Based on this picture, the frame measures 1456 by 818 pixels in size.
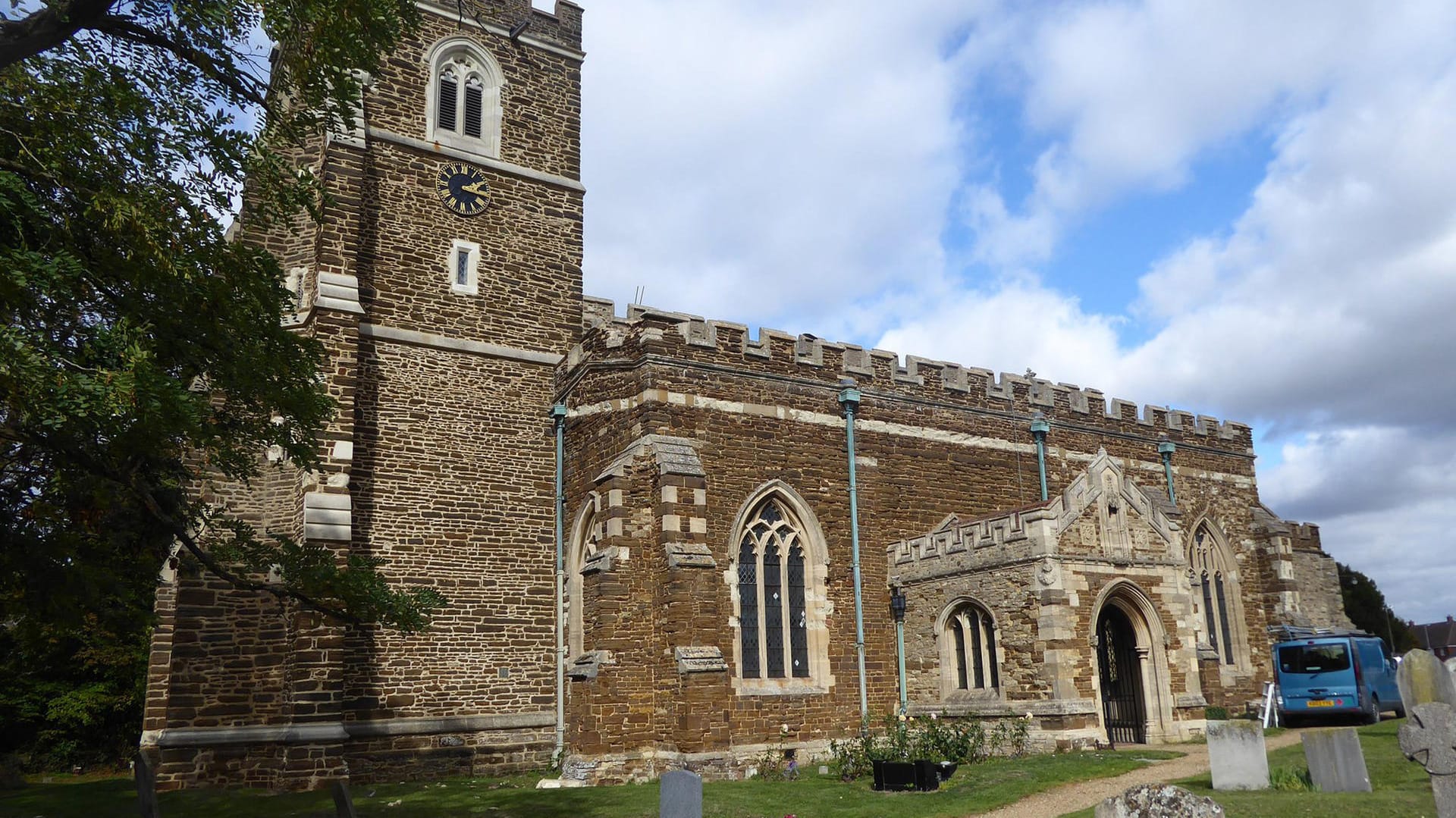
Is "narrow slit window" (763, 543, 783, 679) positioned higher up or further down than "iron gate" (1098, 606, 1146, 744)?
higher up

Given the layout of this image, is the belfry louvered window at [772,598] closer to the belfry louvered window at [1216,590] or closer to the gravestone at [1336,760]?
the gravestone at [1336,760]

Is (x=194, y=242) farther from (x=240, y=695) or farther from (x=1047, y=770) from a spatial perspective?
(x=1047, y=770)

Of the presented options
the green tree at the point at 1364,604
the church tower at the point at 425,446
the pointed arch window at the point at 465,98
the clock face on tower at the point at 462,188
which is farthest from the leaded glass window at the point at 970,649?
the green tree at the point at 1364,604

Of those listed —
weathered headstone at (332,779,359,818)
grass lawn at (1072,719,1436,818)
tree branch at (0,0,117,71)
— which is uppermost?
tree branch at (0,0,117,71)

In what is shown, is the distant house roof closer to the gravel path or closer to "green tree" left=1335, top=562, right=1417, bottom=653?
"green tree" left=1335, top=562, right=1417, bottom=653

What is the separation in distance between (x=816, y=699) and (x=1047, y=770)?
15.4 ft

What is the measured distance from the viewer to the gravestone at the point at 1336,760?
11602mm

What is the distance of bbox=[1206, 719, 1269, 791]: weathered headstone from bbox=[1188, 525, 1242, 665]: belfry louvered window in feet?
42.5

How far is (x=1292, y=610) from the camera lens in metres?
24.9

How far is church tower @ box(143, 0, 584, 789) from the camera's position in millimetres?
16531

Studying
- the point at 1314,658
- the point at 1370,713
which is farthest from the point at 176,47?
the point at 1370,713

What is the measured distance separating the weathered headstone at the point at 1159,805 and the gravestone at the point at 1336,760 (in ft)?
13.6

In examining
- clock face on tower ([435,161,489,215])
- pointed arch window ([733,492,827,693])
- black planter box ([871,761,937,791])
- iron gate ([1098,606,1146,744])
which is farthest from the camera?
clock face on tower ([435,161,489,215])

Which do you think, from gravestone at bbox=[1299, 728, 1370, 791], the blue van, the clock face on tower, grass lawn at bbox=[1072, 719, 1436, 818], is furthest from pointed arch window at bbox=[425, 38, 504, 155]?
the blue van
